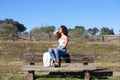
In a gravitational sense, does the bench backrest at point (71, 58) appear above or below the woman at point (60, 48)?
below

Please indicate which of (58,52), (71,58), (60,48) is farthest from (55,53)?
(71,58)

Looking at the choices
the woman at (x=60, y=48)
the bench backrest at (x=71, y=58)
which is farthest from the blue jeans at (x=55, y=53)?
the bench backrest at (x=71, y=58)

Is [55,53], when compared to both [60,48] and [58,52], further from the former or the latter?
[60,48]

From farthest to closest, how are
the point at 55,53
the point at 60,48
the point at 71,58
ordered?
the point at 60,48 → the point at 71,58 → the point at 55,53

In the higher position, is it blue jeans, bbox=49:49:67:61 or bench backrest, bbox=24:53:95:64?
blue jeans, bbox=49:49:67:61

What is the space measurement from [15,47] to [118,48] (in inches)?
389

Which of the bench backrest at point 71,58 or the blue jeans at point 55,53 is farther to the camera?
the bench backrest at point 71,58

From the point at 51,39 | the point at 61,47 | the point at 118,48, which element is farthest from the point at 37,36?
the point at 61,47

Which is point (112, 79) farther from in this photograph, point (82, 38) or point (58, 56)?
point (82, 38)

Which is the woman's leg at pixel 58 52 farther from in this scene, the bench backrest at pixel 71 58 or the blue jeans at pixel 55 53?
the bench backrest at pixel 71 58

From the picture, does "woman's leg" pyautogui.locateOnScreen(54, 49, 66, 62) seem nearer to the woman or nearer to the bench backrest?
the woman

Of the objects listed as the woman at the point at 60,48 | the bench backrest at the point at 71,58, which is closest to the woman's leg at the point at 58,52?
the woman at the point at 60,48

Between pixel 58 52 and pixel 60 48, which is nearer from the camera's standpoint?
pixel 58 52

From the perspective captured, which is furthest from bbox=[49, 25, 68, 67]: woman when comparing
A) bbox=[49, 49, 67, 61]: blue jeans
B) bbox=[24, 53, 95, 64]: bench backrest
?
bbox=[24, 53, 95, 64]: bench backrest
